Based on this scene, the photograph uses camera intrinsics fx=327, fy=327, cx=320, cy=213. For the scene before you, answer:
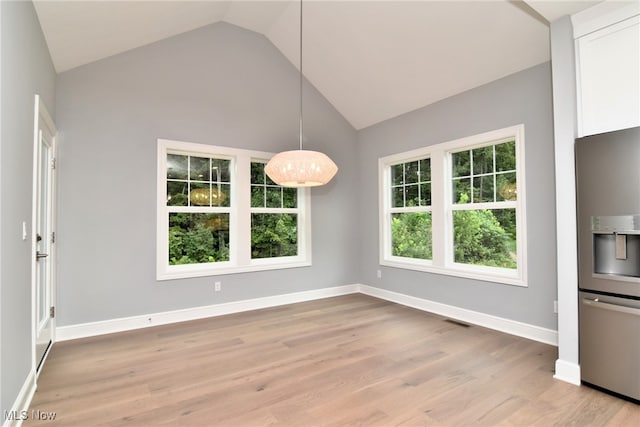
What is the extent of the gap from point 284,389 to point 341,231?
10.5 ft

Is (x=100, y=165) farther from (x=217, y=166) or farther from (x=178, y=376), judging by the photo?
(x=178, y=376)

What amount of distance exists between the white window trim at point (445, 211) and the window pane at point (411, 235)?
79 mm

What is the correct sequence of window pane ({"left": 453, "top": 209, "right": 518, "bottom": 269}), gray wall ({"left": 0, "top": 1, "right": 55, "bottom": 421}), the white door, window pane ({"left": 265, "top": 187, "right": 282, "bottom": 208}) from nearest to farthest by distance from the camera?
gray wall ({"left": 0, "top": 1, "right": 55, "bottom": 421})
the white door
window pane ({"left": 453, "top": 209, "right": 518, "bottom": 269})
window pane ({"left": 265, "top": 187, "right": 282, "bottom": 208})

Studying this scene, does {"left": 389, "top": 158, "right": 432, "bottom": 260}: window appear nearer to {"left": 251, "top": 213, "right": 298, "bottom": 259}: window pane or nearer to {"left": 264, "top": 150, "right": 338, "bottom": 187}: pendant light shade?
{"left": 251, "top": 213, "right": 298, "bottom": 259}: window pane

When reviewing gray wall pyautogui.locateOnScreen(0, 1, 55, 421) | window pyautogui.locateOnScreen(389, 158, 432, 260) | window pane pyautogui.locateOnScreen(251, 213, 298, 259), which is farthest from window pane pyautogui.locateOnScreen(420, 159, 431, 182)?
gray wall pyautogui.locateOnScreen(0, 1, 55, 421)

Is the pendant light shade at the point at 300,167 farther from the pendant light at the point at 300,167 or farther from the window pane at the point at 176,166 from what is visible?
the window pane at the point at 176,166

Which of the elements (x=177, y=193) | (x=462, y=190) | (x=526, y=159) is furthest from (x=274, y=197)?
(x=526, y=159)

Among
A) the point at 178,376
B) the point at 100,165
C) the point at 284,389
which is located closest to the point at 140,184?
the point at 100,165

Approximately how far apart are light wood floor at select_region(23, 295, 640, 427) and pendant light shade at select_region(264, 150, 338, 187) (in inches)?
64.0

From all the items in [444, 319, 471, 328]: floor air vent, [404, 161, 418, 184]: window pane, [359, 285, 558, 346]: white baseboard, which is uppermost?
[404, 161, 418, 184]: window pane

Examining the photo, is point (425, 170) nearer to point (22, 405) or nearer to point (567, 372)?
point (567, 372)

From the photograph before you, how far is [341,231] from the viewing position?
5348 mm

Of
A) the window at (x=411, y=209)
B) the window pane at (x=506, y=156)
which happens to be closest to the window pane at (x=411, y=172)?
the window at (x=411, y=209)

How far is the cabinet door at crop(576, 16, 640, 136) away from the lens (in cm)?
220
